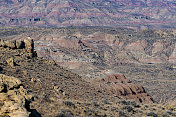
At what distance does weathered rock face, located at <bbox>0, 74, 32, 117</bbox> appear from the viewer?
1334cm

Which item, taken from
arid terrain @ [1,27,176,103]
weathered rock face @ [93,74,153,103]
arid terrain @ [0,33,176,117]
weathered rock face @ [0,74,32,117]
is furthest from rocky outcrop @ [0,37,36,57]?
arid terrain @ [1,27,176,103]

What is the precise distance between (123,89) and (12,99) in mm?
26282

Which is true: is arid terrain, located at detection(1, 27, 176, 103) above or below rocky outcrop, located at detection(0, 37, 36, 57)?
below

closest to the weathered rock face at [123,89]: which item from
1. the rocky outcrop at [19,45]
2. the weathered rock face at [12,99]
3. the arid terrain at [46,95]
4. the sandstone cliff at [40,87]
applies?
the sandstone cliff at [40,87]

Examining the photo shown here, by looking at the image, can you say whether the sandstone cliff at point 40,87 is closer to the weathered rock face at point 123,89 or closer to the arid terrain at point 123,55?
the weathered rock face at point 123,89

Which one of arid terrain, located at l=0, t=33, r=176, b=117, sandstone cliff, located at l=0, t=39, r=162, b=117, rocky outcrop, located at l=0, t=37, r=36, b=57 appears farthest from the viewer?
rocky outcrop, located at l=0, t=37, r=36, b=57

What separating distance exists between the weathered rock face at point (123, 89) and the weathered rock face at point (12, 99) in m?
21.9

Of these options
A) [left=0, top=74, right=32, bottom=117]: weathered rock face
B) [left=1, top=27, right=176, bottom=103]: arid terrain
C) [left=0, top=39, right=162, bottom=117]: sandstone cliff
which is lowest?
[left=1, top=27, right=176, bottom=103]: arid terrain

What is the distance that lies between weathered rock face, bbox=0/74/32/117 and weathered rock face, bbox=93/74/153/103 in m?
21.9

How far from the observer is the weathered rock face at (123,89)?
38250mm

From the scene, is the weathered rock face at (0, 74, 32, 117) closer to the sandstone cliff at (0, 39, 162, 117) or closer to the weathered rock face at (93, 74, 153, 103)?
the sandstone cliff at (0, 39, 162, 117)

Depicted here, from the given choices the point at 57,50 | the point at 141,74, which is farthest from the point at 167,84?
the point at 57,50

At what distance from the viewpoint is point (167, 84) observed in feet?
264

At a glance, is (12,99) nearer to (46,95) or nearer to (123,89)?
(46,95)
